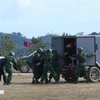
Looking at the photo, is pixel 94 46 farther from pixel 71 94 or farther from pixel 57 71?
pixel 71 94

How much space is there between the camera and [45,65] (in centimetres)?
2352

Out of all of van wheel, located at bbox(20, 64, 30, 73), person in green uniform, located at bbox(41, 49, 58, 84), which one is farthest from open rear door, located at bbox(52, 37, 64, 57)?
van wheel, located at bbox(20, 64, 30, 73)

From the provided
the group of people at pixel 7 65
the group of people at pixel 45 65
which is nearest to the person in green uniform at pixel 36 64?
the group of people at pixel 45 65

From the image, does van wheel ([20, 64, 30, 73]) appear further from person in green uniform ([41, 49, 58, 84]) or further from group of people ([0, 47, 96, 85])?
person in green uniform ([41, 49, 58, 84])

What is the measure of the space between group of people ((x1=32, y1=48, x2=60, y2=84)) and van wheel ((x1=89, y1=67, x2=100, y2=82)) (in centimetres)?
164

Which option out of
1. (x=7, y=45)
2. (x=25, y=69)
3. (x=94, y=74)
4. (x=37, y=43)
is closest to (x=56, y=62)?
(x=94, y=74)

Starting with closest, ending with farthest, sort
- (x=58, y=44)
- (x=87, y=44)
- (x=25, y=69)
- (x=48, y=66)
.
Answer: (x=48, y=66) → (x=87, y=44) → (x=58, y=44) → (x=25, y=69)

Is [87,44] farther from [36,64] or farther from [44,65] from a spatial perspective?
[36,64]

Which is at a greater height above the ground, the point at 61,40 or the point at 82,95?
the point at 61,40

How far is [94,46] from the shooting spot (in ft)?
78.3

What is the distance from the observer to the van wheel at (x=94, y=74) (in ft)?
79.4

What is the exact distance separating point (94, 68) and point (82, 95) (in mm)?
7237

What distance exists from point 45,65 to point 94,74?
262 cm

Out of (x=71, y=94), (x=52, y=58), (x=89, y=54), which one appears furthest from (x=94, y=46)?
(x=71, y=94)
